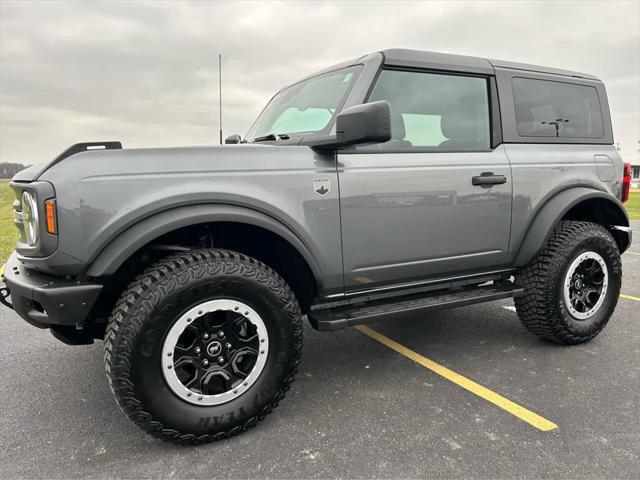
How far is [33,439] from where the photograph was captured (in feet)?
7.92

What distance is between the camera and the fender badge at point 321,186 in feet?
8.52

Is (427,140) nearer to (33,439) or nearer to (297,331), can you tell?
(297,331)

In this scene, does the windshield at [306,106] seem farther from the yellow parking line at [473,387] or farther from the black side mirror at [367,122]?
the yellow parking line at [473,387]

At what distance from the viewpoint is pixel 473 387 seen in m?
2.94

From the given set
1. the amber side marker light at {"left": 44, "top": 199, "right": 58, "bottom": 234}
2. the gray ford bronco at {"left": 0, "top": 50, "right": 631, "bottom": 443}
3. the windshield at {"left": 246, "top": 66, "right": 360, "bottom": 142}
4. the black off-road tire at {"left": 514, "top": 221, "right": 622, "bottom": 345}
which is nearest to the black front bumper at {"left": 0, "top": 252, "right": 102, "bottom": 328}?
the gray ford bronco at {"left": 0, "top": 50, "right": 631, "bottom": 443}

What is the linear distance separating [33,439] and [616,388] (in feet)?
10.9

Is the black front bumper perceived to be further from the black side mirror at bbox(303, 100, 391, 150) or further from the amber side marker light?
the black side mirror at bbox(303, 100, 391, 150)

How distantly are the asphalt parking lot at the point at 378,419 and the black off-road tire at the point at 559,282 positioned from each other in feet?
0.48

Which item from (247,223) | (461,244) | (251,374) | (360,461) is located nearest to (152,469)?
(251,374)

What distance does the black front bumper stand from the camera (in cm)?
212

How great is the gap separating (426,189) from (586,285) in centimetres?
178

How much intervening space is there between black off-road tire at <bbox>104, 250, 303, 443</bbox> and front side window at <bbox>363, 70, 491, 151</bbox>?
1067 millimetres

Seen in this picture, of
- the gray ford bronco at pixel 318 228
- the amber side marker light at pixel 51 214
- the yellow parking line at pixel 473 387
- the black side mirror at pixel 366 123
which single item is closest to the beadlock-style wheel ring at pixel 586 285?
the gray ford bronco at pixel 318 228

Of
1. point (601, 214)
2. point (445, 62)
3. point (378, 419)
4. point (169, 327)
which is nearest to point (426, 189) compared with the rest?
point (445, 62)
